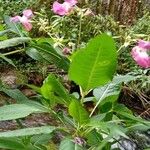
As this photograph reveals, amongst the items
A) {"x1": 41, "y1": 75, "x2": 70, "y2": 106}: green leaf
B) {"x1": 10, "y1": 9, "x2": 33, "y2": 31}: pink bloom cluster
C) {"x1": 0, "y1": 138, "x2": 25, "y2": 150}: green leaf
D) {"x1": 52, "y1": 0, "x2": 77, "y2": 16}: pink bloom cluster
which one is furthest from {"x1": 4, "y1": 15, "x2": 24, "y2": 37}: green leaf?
{"x1": 0, "y1": 138, "x2": 25, "y2": 150}: green leaf

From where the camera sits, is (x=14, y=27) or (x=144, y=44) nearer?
(x=144, y=44)

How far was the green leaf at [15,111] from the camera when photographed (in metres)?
1.25

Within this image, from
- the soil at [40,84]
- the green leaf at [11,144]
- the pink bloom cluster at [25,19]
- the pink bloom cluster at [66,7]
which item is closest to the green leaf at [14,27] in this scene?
the pink bloom cluster at [25,19]

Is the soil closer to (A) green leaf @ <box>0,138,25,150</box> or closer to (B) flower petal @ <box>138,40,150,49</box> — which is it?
(A) green leaf @ <box>0,138,25,150</box>

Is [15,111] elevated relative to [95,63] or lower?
lower

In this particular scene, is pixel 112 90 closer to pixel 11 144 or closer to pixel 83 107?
pixel 83 107

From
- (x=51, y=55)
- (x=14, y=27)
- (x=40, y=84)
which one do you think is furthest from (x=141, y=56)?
(x=40, y=84)

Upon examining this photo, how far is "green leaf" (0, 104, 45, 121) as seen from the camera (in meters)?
1.25

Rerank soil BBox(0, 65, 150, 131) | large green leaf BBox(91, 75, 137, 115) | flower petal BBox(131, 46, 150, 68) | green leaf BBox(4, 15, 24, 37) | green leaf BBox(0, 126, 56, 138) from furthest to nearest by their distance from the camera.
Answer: soil BBox(0, 65, 150, 131)
green leaf BBox(4, 15, 24, 37)
large green leaf BBox(91, 75, 137, 115)
flower petal BBox(131, 46, 150, 68)
green leaf BBox(0, 126, 56, 138)

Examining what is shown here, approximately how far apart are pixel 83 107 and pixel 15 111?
193mm

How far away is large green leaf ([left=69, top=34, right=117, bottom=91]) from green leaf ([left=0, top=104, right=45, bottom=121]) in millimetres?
152

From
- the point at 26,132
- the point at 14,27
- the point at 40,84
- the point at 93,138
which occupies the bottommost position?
the point at 40,84

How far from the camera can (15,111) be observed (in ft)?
4.21

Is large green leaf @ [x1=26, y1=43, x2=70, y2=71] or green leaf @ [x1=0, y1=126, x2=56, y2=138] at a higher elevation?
large green leaf @ [x1=26, y1=43, x2=70, y2=71]
